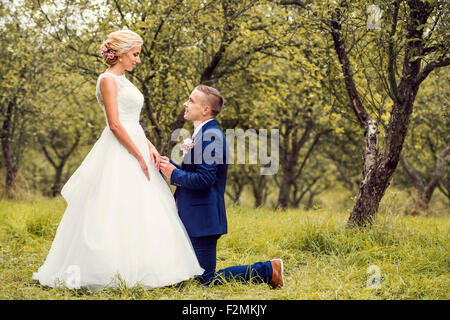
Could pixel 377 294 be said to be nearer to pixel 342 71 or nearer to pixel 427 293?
pixel 427 293

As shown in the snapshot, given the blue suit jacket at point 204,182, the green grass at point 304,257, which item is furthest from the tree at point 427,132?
the blue suit jacket at point 204,182

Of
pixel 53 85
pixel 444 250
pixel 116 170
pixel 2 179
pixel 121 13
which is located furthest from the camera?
pixel 53 85

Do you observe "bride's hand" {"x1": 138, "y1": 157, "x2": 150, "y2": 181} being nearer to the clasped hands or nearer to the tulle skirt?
the tulle skirt

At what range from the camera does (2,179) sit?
1157 centimetres

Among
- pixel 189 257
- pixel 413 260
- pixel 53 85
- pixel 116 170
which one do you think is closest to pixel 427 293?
pixel 413 260

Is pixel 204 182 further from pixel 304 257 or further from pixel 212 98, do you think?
pixel 304 257

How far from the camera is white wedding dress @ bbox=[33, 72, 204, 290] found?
3.75 meters

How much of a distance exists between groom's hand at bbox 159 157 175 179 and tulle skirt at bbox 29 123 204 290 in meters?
0.13

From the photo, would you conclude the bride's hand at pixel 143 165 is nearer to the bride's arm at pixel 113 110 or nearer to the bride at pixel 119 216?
the bride at pixel 119 216

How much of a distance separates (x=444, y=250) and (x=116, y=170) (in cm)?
407

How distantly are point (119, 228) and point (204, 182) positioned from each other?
2.91ft

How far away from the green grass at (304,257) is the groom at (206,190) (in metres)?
0.16

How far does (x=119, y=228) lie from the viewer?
3.80 meters

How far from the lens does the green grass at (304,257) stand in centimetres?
386
